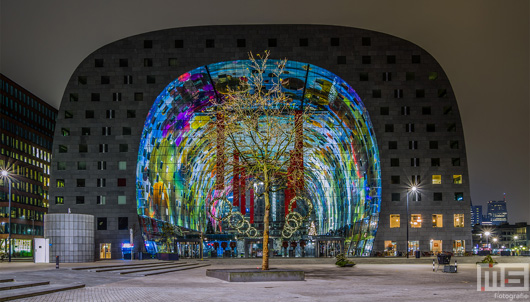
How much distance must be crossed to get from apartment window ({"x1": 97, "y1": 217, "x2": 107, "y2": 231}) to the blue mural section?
4.52 meters

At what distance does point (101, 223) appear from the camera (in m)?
70.9

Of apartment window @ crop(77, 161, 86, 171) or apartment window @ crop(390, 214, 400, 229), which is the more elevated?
apartment window @ crop(77, 161, 86, 171)

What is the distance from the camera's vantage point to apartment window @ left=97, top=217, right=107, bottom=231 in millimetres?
70688

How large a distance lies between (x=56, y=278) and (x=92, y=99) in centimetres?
4559

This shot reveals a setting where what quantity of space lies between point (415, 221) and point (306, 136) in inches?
677

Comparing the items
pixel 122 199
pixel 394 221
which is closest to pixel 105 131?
pixel 122 199

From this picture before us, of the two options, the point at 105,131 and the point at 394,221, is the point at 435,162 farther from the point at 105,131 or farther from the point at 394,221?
the point at 105,131

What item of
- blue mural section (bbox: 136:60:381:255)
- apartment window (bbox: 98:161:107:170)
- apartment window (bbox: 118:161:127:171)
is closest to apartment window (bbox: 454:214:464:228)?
blue mural section (bbox: 136:60:381:255)

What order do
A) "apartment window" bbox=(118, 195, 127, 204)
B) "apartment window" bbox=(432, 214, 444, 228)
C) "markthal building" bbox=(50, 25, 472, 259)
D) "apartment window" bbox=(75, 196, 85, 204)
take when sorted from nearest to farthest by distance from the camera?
"apartment window" bbox=(118, 195, 127, 204), "markthal building" bbox=(50, 25, 472, 259), "apartment window" bbox=(75, 196, 85, 204), "apartment window" bbox=(432, 214, 444, 228)

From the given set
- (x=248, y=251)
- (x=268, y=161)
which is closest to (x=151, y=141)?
(x=248, y=251)

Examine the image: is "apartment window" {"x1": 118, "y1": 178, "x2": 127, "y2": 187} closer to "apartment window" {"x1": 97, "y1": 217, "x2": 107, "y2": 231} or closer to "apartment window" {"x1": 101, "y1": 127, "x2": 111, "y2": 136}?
"apartment window" {"x1": 97, "y1": 217, "x2": 107, "y2": 231}

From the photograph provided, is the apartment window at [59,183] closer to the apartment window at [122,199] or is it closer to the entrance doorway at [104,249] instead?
the apartment window at [122,199]

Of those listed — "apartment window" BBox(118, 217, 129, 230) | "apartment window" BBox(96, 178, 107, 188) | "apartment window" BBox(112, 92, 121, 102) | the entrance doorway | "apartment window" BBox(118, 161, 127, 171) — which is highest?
"apartment window" BBox(112, 92, 121, 102)

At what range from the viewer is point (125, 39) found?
73.8m
